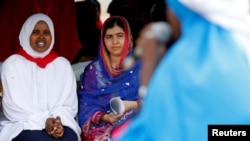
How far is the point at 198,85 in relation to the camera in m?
1.30

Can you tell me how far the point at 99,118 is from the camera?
386 cm

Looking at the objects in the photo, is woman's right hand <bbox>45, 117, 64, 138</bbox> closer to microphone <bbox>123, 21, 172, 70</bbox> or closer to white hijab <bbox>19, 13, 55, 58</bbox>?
white hijab <bbox>19, 13, 55, 58</bbox>

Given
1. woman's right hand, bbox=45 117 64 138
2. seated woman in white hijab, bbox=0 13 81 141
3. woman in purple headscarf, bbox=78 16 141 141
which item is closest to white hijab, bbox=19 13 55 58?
seated woman in white hijab, bbox=0 13 81 141

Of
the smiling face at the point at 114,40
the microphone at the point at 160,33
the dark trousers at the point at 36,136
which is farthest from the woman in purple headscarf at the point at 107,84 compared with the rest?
the microphone at the point at 160,33

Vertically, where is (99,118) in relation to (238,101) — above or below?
below

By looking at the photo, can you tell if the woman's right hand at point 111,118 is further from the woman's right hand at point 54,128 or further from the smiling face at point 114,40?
the smiling face at point 114,40

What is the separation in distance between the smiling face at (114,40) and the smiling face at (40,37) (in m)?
0.38

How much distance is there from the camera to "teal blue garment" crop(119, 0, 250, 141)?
130cm

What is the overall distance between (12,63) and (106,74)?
2.01ft

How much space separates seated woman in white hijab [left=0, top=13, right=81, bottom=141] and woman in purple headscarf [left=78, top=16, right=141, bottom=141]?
3.8 inches

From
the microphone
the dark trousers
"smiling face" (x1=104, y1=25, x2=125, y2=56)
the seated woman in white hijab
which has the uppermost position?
the microphone

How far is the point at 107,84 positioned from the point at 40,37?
1.75 feet

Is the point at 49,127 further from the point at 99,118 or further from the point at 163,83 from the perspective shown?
the point at 163,83

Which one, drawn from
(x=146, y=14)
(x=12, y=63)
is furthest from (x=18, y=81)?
(x=146, y=14)
